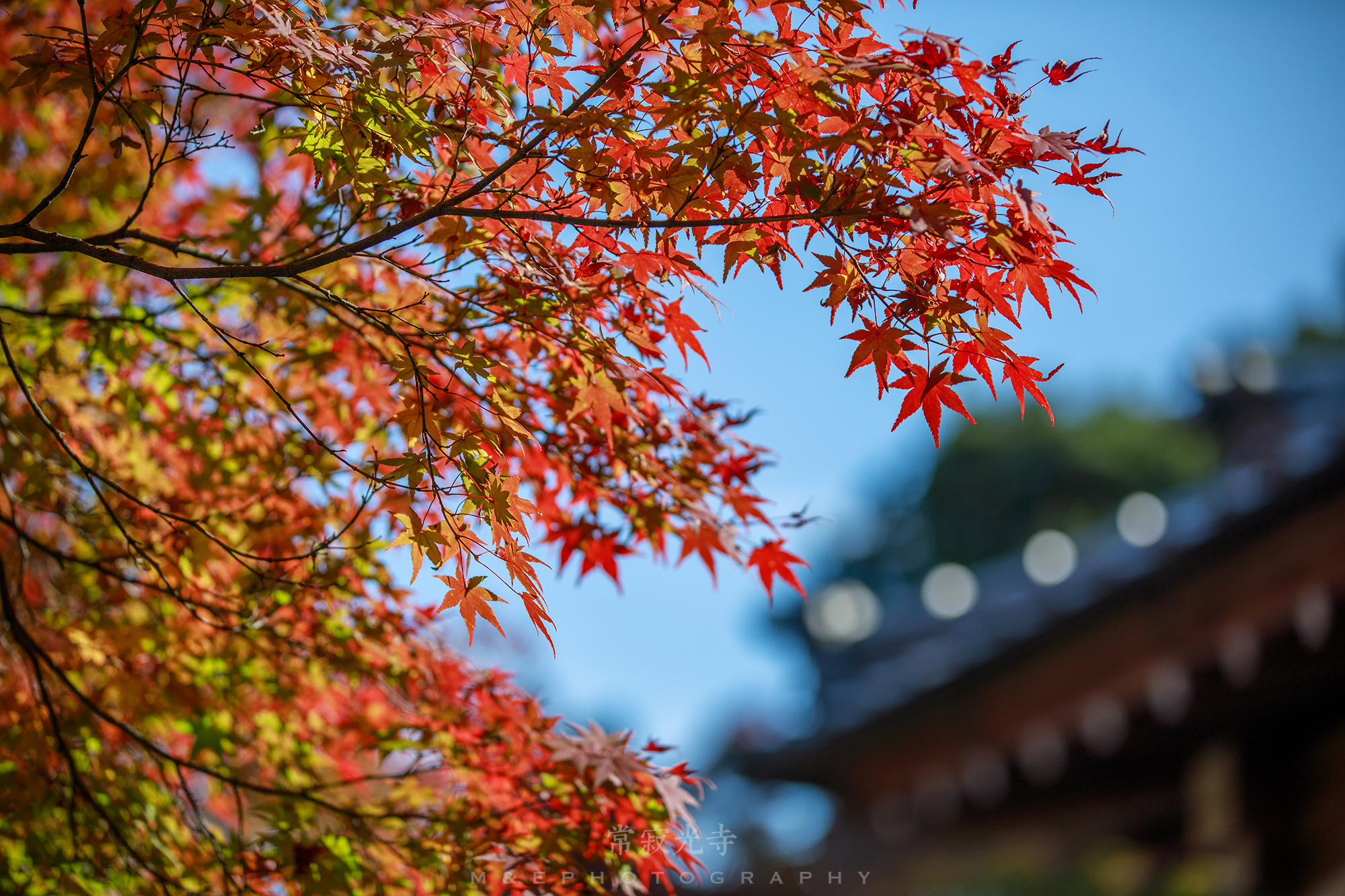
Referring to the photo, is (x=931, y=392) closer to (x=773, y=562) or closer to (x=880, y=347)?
(x=880, y=347)

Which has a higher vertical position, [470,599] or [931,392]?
[931,392]

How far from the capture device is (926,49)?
1459 millimetres

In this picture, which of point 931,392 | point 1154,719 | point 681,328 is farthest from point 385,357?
point 1154,719

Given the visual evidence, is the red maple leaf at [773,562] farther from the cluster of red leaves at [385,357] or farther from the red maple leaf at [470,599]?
the red maple leaf at [470,599]

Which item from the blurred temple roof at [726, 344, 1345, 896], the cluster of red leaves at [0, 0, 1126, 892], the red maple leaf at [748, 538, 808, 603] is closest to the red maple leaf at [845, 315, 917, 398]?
the cluster of red leaves at [0, 0, 1126, 892]

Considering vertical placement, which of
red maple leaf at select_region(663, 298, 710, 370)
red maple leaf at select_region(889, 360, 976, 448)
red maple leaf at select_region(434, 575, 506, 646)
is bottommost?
red maple leaf at select_region(434, 575, 506, 646)

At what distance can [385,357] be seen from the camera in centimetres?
217

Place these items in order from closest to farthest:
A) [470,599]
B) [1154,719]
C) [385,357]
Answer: [470,599] → [385,357] → [1154,719]

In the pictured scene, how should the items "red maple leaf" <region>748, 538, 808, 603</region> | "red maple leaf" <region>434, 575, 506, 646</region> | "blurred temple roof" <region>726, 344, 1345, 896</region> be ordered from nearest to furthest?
1. "red maple leaf" <region>434, 575, 506, 646</region>
2. "red maple leaf" <region>748, 538, 808, 603</region>
3. "blurred temple roof" <region>726, 344, 1345, 896</region>

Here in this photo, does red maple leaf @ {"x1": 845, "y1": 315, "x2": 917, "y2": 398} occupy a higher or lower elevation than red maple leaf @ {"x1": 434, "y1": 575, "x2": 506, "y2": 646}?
higher

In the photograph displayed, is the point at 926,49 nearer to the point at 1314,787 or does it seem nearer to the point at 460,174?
A: the point at 460,174

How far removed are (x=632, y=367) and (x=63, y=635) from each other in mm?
1927

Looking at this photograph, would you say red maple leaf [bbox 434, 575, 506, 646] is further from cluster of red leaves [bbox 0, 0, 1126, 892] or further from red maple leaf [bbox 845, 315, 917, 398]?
red maple leaf [bbox 845, 315, 917, 398]

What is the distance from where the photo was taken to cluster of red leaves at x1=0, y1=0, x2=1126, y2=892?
153 cm
